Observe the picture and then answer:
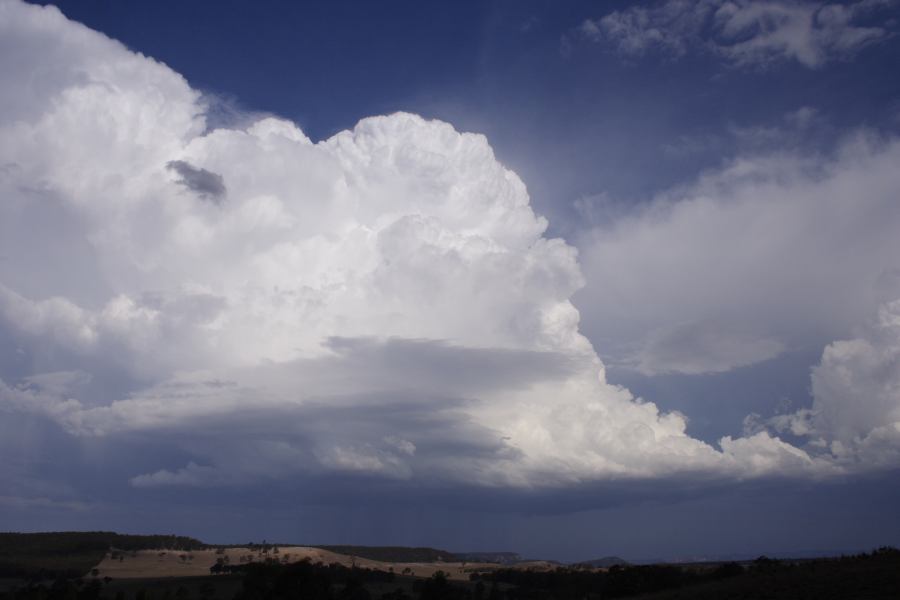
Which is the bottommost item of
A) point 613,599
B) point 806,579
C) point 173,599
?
point 173,599

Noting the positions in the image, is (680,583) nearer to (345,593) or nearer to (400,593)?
(345,593)

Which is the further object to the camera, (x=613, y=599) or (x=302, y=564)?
(x=302, y=564)

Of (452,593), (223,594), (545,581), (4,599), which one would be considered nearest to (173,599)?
(223,594)

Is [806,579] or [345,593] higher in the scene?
[806,579]

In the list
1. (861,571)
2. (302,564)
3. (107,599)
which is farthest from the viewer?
(107,599)

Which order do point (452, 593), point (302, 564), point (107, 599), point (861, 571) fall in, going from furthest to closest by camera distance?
point (107, 599), point (452, 593), point (302, 564), point (861, 571)

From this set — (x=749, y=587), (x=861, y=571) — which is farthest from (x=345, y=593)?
(x=861, y=571)

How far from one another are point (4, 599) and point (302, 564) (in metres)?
67.2

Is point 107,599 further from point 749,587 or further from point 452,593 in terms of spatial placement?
point 749,587

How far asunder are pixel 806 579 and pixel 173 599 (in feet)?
488

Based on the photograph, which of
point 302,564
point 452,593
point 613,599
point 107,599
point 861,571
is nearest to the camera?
point 861,571

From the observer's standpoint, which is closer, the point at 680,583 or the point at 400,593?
the point at 680,583

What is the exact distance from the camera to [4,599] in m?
142

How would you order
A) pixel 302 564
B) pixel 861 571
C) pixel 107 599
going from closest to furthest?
pixel 861 571 → pixel 302 564 → pixel 107 599
